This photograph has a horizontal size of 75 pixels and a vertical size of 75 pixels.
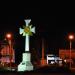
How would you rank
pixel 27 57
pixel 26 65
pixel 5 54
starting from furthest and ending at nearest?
1. pixel 5 54
2. pixel 27 57
3. pixel 26 65

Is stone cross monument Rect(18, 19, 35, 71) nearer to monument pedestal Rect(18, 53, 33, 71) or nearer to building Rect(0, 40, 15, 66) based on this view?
monument pedestal Rect(18, 53, 33, 71)

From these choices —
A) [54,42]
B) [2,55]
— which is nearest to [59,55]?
[54,42]

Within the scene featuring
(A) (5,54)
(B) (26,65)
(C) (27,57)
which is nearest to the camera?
(B) (26,65)

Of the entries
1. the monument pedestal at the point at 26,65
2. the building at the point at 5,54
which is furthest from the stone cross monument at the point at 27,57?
the building at the point at 5,54

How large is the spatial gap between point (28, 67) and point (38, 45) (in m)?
24.7

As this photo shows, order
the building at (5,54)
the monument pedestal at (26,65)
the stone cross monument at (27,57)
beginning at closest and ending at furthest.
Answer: the monument pedestal at (26,65) → the stone cross monument at (27,57) → the building at (5,54)

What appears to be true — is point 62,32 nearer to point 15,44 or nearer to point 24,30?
point 15,44

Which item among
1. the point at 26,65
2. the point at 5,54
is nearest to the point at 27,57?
the point at 26,65

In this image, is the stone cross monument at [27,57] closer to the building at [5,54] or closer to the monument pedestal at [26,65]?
the monument pedestal at [26,65]

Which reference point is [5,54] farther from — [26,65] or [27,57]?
[26,65]

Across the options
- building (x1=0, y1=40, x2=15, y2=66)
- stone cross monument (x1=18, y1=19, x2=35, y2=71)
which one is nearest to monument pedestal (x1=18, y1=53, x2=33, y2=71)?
stone cross monument (x1=18, y1=19, x2=35, y2=71)

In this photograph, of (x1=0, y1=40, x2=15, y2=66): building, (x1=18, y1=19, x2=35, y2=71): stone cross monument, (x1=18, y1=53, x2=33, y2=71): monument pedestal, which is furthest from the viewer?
(x1=0, y1=40, x2=15, y2=66): building

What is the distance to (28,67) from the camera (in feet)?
142

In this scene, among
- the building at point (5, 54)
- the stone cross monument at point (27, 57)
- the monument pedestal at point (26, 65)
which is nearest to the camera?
the monument pedestal at point (26, 65)
